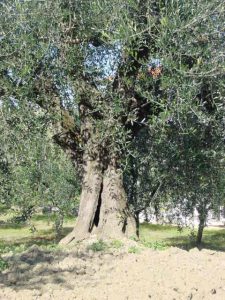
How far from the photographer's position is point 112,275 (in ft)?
23.6

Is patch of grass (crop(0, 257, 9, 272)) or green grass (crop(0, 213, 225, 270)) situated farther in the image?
green grass (crop(0, 213, 225, 270))

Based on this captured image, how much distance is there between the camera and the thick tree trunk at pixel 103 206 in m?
10.3

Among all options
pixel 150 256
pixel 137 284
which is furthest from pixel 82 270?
pixel 150 256

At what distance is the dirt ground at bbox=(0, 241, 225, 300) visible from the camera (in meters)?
6.34

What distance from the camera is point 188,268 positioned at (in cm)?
777

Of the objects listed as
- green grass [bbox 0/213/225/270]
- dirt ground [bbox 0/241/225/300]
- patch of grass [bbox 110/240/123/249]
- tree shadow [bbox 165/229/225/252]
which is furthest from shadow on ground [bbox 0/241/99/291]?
tree shadow [bbox 165/229/225/252]

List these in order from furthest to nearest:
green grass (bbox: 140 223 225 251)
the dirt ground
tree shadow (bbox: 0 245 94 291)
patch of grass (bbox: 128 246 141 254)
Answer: green grass (bbox: 140 223 225 251)
patch of grass (bbox: 128 246 141 254)
tree shadow (bbox: 0 245 94 291)
the dirt ground

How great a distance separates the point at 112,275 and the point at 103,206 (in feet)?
11.1

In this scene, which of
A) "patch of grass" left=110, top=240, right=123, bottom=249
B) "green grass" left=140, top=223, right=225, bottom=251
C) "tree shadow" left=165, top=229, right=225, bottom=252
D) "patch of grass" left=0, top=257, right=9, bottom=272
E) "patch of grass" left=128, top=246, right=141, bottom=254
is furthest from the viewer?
"green grass" left=140, top=223, right=225, bottom=251

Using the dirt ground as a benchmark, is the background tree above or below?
above

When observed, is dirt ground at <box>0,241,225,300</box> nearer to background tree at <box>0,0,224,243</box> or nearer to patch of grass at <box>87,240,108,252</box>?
patch of grass at <box>87,240,108,252</box>

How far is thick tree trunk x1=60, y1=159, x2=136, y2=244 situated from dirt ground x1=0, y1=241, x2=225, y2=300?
143 centimetres

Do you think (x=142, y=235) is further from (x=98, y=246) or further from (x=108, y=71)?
(x=108, y=71)

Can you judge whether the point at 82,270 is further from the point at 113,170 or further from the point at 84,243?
the point at 113,170
